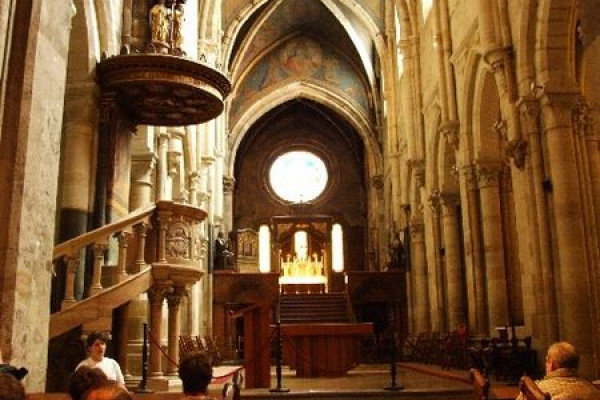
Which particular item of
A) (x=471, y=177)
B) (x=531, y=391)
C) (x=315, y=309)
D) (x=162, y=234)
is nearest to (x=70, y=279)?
(x=162, y=234)

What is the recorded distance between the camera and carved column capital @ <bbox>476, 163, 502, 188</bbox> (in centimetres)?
1577

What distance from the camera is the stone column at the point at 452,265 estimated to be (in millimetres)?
18359

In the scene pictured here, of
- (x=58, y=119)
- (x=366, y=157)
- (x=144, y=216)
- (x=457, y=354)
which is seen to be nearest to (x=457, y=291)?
(x=457, y=354)

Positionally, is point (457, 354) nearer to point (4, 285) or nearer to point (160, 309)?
point (160, 309)

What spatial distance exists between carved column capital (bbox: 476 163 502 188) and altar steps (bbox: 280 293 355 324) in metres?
8.53

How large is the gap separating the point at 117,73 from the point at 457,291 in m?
11.2

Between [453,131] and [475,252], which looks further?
[453,131]

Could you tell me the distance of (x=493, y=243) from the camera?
15.3m

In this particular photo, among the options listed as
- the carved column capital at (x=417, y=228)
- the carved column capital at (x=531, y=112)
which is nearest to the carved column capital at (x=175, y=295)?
the carved column capital at (x=531, y=112)

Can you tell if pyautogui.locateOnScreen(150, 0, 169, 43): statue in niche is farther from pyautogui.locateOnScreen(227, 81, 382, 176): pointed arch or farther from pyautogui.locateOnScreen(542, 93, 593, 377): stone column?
pyautogui.locateOnScreen(227, 81, 382, 176): pointed arch

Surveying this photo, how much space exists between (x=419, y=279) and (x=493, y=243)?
25.3 feet

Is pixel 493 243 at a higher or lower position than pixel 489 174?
lower

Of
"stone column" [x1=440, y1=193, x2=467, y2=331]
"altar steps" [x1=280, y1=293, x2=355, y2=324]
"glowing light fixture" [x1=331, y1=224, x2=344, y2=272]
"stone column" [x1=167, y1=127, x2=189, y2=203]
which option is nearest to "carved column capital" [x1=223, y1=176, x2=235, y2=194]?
"glowing light fixture" [x1=331, y1=224, x2=344, y2=272]

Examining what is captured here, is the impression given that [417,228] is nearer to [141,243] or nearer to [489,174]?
[489,174]
